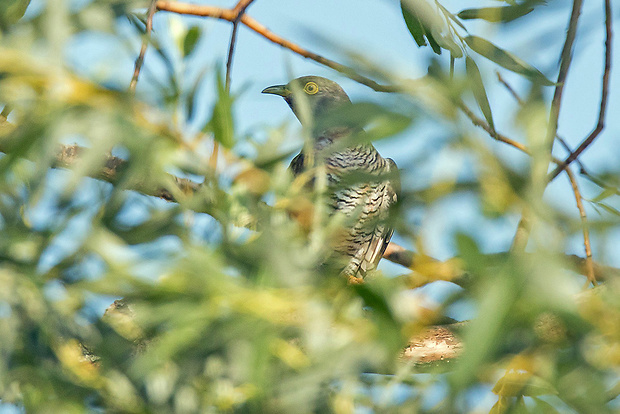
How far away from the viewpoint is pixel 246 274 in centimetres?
99

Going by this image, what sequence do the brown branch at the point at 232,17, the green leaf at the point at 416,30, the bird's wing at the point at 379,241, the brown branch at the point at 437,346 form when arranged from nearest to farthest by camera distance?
the green leaf at the point at 416,30 < the brown branch at the point at 437,346 < the brown branch at the point at 232,17 < the bird's wing at the point at 379,241

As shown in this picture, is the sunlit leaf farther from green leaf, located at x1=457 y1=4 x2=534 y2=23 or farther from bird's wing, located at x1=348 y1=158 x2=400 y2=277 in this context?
bird's wing, located at x1=348 y1=158 x2=400 y2=277

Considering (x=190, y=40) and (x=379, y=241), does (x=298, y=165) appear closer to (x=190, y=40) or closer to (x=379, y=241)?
(x=379, y=241)

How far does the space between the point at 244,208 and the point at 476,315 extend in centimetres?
43

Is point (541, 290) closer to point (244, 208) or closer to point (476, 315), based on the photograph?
point (476, 315)

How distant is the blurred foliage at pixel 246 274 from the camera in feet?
2.46

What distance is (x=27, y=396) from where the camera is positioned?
1122 mm

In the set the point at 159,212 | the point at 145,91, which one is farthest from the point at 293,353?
the point at 145,91

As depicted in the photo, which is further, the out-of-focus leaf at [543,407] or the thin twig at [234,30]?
the thin twig at [234,30]

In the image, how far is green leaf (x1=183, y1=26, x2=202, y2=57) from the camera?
48.9 inches

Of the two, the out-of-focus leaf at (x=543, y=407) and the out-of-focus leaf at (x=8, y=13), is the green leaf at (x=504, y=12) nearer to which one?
the out-of-focus leaf at (x=543, y=407)

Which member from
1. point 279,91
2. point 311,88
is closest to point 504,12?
point 279,91

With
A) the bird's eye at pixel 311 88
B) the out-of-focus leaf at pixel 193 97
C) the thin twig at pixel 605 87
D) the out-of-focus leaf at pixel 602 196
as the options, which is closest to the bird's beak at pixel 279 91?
the bird's eye at pixel 311 88

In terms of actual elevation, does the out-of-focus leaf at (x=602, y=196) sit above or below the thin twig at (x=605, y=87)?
below
